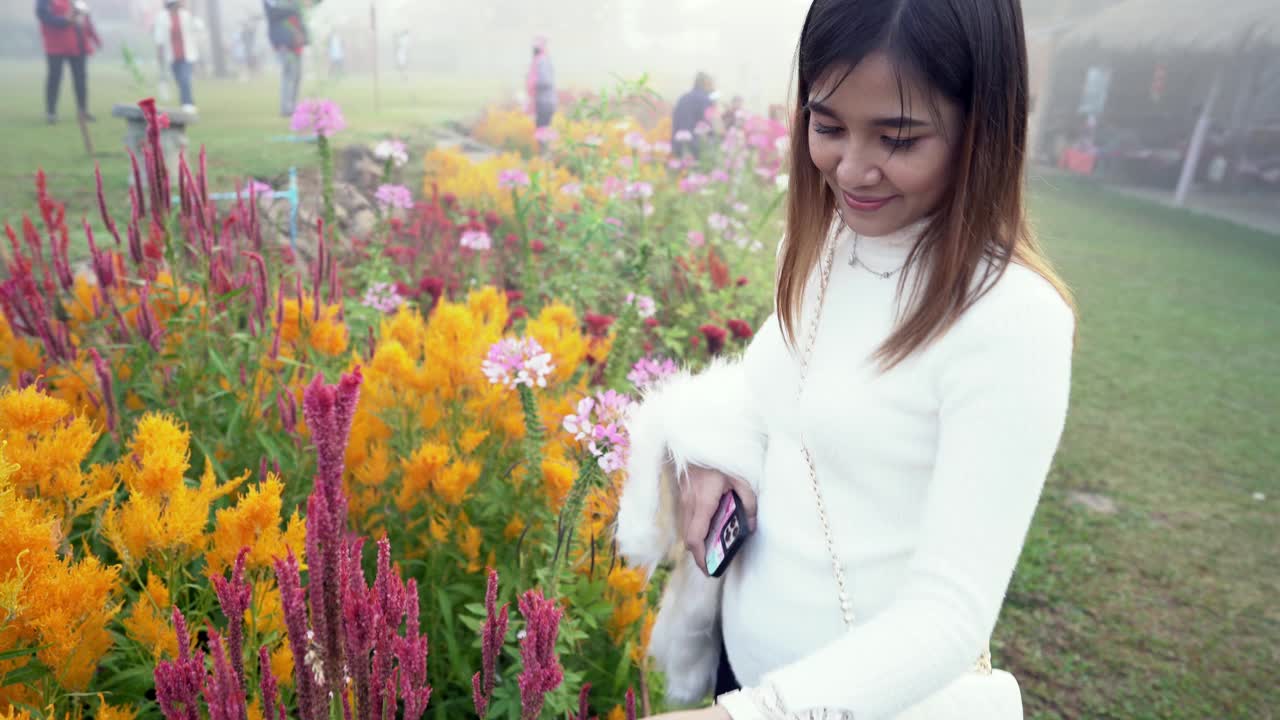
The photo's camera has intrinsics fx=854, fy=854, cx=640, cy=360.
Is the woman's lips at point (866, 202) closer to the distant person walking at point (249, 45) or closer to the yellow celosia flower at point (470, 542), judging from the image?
the yellow celosia flower at point (470, 542)

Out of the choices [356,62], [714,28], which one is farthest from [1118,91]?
[356,62]

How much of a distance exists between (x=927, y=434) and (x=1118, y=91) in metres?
14.8

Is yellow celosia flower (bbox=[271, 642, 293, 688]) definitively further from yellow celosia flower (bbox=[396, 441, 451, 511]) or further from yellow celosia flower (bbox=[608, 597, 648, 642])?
yellow celosia flower (bbox=[608, 597, 648, 642])

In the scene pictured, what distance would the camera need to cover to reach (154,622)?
0.97 meters

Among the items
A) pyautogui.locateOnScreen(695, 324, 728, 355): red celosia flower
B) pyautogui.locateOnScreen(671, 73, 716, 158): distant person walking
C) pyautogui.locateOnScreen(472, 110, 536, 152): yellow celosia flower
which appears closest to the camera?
pyautogui.locateOnScreen(695, 324, 728, 355): red celosia flower

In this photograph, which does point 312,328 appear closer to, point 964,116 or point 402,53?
point 964,116

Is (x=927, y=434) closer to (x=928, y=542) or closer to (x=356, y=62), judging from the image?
(x=928, y=542)

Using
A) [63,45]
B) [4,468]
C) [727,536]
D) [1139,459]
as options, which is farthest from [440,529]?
[63,45]

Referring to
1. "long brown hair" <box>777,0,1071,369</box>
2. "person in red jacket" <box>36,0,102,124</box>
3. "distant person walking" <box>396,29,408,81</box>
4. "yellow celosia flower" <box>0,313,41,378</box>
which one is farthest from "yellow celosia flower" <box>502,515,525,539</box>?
Result: "distant person walking" <box>396,29,408,81</box>

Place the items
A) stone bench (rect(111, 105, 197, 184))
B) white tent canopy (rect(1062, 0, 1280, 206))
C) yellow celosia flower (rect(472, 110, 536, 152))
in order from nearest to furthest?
stone bench (rect(111, 105, 197, 184))
yellow celosia flower (rect(472, 110, 536, 152))
white tent canopy (rect(1062, 0, 1280, 206))

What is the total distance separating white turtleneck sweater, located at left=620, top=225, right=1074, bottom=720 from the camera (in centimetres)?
83

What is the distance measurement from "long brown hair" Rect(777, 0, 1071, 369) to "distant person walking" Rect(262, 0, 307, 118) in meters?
8.24

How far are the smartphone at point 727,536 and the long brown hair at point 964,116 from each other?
316 millimetres

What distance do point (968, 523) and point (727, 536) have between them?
39cm
